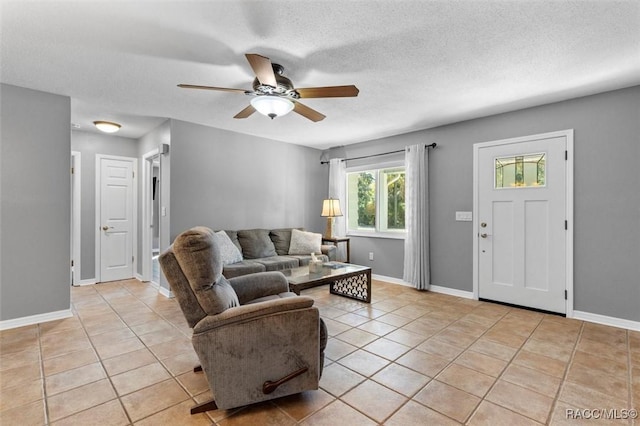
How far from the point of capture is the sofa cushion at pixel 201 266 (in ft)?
5.36

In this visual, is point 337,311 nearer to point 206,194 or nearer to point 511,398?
point 511,398

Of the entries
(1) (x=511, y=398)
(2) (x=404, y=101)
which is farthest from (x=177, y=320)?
(2) (x=404, y=101)

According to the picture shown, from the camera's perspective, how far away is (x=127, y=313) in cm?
351

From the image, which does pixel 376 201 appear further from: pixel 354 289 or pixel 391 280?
pixel 354 289

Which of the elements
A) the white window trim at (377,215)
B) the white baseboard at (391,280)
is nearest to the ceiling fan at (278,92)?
the white window trim at (377,215)

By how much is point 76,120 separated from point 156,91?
2.00 meters

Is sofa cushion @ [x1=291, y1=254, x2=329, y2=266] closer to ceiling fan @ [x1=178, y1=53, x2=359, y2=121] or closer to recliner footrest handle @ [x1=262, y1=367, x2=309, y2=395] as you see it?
ceiling fan @ [x1=178, y1=53, x2=359, y2=121]

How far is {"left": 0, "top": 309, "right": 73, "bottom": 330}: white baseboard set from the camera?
10.1 ft

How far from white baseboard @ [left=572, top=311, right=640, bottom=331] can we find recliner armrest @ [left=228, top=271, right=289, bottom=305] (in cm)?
324

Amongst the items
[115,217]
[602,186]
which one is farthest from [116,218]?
[602,186]

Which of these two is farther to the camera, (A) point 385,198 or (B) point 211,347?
(A) point 385,198

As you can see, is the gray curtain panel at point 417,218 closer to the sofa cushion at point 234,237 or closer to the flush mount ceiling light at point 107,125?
the sofa cushion at point 234,237

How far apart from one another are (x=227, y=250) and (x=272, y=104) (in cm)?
223

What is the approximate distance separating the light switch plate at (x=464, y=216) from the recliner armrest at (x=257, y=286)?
2.80 meters
